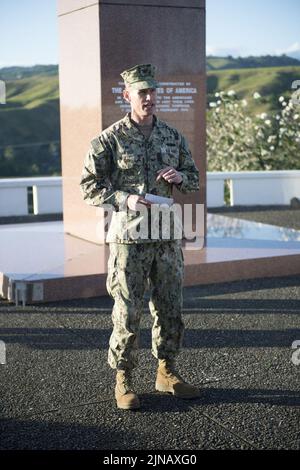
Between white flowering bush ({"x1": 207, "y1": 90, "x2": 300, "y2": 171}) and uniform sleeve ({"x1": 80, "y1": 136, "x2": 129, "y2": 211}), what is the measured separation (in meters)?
11.3

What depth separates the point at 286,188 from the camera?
543 inches

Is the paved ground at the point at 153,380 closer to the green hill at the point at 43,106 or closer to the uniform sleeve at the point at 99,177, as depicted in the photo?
the uniform sleeve at the point at 99,177

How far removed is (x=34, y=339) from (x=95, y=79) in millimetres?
3538

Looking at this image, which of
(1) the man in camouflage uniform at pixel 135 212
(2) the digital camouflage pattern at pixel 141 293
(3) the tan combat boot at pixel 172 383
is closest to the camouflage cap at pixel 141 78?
(1) the man in camouflage uniform at pixel 135 212

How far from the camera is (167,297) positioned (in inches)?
172

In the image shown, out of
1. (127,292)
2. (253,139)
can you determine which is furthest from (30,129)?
(127,292)

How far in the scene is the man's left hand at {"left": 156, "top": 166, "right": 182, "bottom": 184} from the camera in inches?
165

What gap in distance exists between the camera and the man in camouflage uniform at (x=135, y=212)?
4258 millimetres

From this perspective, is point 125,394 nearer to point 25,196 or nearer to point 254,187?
point 25,196

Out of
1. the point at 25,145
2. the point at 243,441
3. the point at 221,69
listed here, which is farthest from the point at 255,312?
Answer: the point at 221,69

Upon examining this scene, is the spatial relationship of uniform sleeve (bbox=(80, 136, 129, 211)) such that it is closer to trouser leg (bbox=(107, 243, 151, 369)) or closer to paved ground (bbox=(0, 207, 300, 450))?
trouser leg (bbox=(107, 243, 151, 369))

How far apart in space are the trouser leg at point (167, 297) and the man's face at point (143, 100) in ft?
2.46

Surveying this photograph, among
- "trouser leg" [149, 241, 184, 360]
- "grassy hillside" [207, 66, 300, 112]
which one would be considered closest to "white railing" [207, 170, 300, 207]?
"trouser leg" [149, 241, 184, 360]

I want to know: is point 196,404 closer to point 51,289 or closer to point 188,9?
point 51,289
